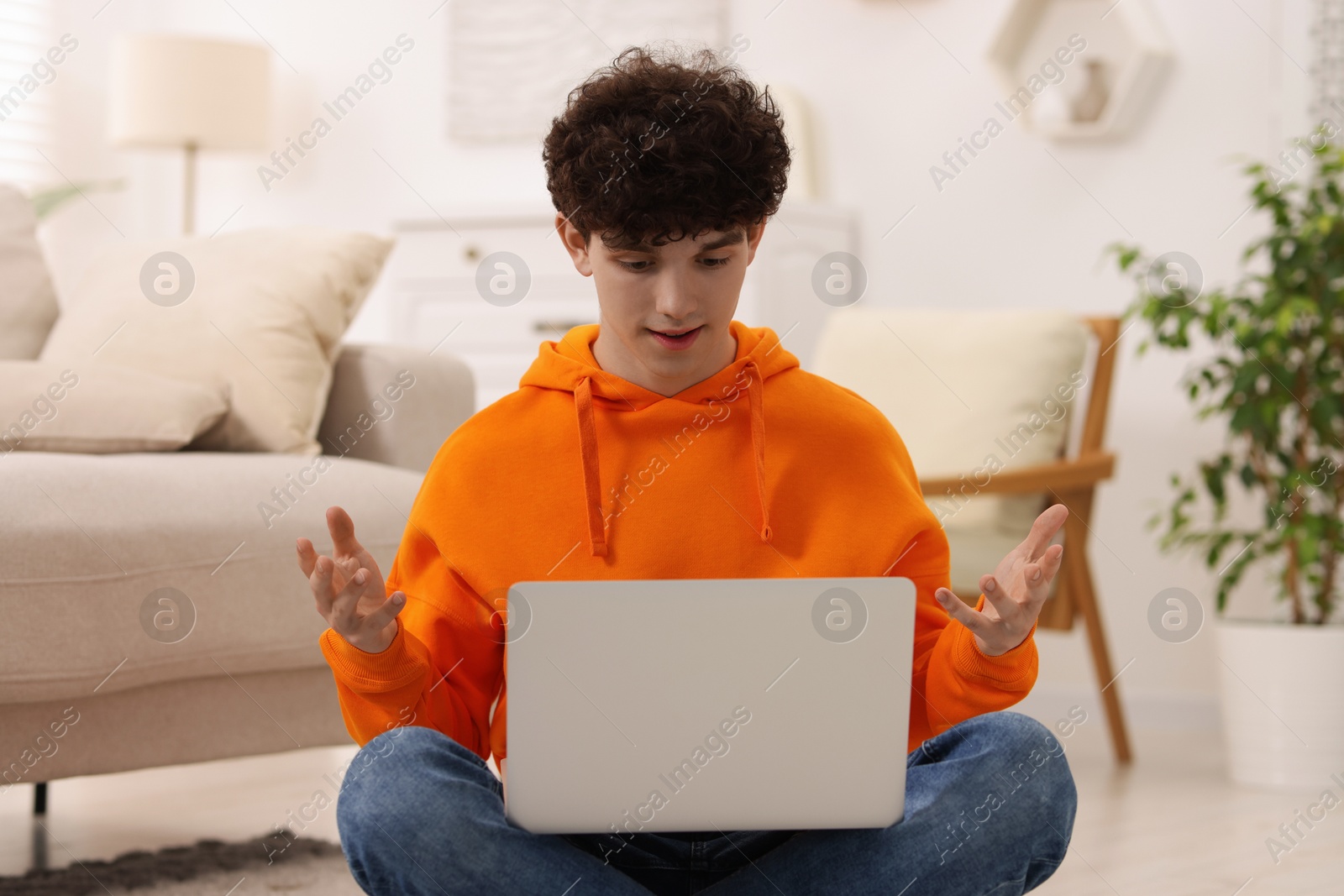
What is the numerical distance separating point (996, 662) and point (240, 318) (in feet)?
4.40

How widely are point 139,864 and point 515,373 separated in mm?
1432

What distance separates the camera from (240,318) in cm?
201

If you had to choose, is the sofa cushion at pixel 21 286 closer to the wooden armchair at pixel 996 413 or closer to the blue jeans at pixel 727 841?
the blue jeans at pixel 727 841

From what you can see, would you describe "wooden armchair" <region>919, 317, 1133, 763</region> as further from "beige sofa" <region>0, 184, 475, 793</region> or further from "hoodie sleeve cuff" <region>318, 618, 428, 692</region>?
"hoodie sleeve cuff" <region>318, 618, 428, 692</region>

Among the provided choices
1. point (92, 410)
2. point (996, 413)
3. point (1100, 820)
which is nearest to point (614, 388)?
point (92, 410)

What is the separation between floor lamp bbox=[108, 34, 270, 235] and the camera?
3373 millimetres

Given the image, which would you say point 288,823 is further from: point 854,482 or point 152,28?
point 152,28

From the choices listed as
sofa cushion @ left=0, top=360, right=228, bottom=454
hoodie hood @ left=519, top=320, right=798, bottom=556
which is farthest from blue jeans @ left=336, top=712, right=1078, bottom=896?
sofa cushion @ left=0, top=360, right=228, bottom=454

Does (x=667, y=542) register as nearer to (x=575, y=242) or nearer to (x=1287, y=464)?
(x=575, y=242)

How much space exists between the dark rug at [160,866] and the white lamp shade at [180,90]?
211cm

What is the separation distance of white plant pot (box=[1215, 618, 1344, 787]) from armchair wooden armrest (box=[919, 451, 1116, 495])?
0.38 meters

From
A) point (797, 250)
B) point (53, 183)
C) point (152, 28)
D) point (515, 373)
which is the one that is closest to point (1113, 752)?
point (797, 250)

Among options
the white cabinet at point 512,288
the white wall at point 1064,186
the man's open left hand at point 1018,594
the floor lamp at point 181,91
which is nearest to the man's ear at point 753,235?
the man's open left hand at point 1018,594

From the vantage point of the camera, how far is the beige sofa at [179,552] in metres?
1.47
